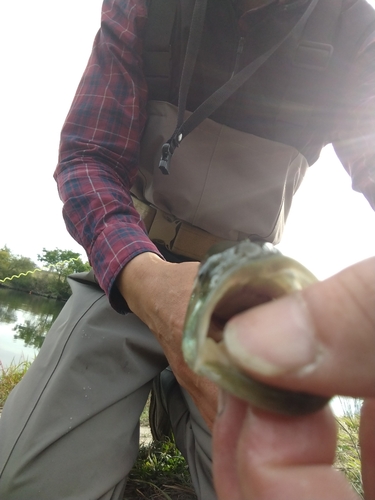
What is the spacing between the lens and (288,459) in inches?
31.5

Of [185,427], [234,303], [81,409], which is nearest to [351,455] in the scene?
[185,427]

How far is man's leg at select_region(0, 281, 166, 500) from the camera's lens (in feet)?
7.32

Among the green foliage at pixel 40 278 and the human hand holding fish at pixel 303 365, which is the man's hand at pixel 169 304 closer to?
the human hand holding fish at pixel 303 365

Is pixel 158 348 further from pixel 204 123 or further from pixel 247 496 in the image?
pixel 247 496

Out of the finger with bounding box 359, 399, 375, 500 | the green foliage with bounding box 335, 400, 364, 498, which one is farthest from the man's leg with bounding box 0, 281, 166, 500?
the finger with bounding box 359, 399, 375, 500

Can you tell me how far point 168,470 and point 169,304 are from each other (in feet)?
5.54

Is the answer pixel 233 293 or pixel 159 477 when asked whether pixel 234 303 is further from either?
pixel 159 477

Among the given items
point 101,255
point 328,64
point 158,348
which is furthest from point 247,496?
point 328,64

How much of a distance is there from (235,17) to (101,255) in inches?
74.7

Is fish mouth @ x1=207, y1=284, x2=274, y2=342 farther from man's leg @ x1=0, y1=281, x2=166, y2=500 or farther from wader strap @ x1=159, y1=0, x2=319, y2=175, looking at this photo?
man's leg @ x1=0, y1=281, x2=166, y2=500

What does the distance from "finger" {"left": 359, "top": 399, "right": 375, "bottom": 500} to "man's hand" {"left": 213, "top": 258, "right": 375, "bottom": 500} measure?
0.35 m

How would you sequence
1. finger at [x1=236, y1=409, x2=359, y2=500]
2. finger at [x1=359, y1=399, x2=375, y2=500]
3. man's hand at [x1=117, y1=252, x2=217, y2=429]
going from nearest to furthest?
finger at [x1=236, y1=409, x2=359, y2=500] → finger at [x1=359, y1=399, x2=375, y2=500] → man's hand at [x1=117, y1=252, x2=217, y2=429]

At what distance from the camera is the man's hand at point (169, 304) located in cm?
152

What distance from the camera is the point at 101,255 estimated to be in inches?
86.7
